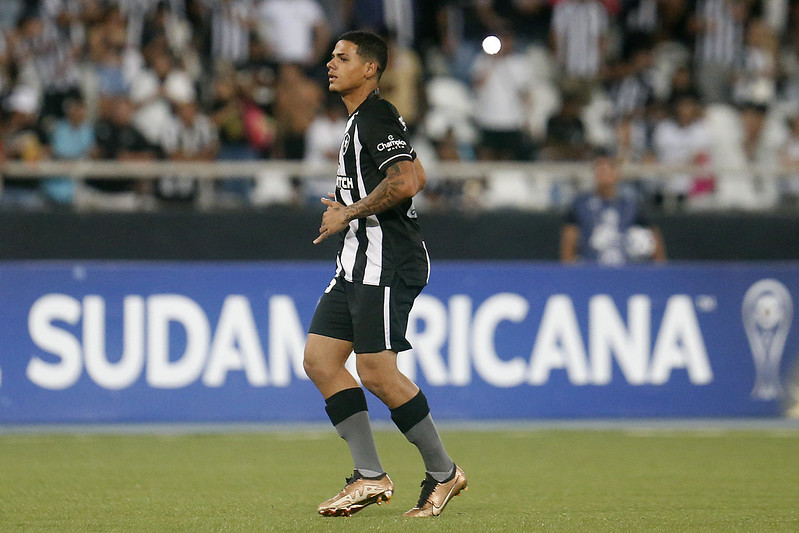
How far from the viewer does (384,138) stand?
5.89 meters

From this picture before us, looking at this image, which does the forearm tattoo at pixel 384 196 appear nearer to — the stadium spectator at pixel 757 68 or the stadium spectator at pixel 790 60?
the stadium spectator at pixel 757 68

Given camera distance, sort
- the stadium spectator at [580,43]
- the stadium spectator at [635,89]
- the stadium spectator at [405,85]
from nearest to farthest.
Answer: the stadium spectator at [405,85] → the stadium spectator at [635,89] → the stadium spectator at [580,43]

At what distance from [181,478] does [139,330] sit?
3054 millimetres

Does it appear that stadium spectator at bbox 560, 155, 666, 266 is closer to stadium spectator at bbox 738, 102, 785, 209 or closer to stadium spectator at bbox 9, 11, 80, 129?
stadium spectator at bbox 738, 102, 785, 209

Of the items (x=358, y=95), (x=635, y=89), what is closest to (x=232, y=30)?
(x=635, y=89)

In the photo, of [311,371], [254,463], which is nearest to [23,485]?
[254,463]

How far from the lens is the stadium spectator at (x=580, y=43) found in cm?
1545

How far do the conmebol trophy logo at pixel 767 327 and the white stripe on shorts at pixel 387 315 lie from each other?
5.91 m

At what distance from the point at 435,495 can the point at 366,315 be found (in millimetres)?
879

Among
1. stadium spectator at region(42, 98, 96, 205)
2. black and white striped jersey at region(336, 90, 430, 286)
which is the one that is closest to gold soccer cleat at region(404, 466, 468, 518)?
black and white striped jersey at region(336, 90, 430, 286)

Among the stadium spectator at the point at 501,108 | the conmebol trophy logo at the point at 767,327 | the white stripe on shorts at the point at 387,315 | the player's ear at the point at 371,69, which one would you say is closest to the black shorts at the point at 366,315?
the white stripe on shorts at the point at 387,315

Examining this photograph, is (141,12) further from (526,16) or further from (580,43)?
(580,43)

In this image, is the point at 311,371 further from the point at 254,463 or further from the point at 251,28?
the point at 251,28

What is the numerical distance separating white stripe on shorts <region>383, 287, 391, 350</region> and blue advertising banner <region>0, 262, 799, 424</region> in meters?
4.48
